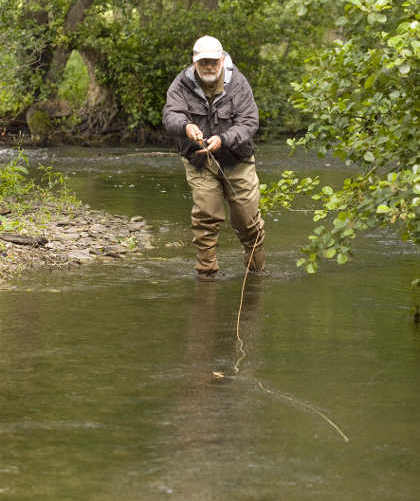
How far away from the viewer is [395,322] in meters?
6.86

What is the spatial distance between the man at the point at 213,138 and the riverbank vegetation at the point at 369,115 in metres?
1.16

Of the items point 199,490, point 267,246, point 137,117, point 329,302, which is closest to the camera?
point 199,490

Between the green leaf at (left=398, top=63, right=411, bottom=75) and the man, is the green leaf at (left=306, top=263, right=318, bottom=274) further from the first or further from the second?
the man

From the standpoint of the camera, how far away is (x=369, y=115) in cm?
657

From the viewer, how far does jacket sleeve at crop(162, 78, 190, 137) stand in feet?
26.2

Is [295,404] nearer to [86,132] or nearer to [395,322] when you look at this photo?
[395,322]

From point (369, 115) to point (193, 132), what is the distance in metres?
1.74

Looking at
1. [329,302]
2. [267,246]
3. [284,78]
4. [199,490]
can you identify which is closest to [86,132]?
[284,78]

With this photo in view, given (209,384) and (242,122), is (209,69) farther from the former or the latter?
(209,384)

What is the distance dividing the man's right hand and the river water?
1187 mm

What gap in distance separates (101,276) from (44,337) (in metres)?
2.26

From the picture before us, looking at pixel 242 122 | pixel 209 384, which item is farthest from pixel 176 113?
pixel 209 384

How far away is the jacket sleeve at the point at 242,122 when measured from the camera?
8.05 m

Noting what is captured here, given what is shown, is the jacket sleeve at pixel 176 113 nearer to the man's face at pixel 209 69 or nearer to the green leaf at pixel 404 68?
the man's face at pixel 209 69
